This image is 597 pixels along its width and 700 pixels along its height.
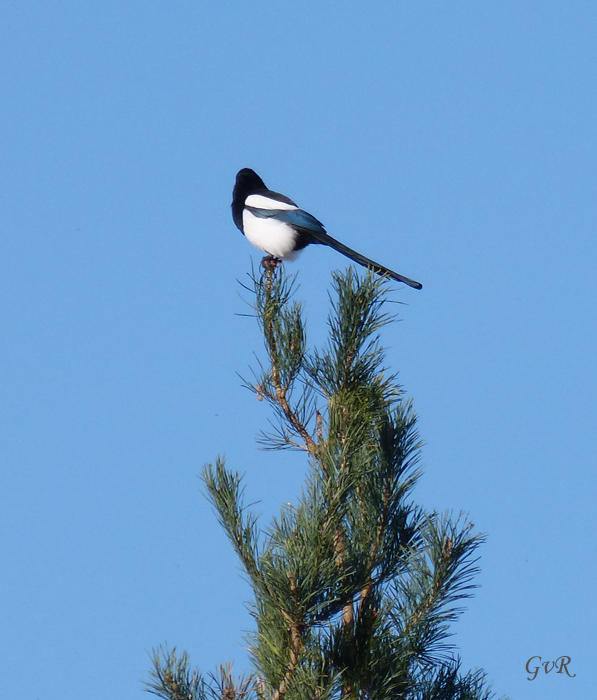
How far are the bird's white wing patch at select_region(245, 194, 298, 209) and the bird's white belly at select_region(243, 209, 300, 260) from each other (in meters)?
0.11

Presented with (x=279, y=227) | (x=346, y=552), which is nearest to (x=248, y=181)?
(x=279, y=227)

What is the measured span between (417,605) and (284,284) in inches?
34.8

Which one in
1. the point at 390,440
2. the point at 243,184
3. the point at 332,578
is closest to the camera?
the point at 332,578

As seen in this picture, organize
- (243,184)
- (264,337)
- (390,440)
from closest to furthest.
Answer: (390,440)
(264,337)
(243,184)

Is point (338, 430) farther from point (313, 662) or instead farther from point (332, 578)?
point (313, 662)

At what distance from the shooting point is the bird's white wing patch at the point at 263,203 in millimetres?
4652

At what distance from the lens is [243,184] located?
530 centimetres

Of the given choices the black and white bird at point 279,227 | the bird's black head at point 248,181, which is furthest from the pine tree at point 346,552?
the bird's black head at point 248,181

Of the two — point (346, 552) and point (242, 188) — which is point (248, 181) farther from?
point (346, 552)

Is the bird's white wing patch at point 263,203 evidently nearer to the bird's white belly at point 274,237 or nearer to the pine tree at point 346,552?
the bird's white belly at point 274,237

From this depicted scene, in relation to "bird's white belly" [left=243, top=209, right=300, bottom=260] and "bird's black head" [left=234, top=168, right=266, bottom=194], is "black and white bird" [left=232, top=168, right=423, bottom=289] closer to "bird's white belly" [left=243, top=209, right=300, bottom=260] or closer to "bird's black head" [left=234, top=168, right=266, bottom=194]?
"bird's white belly" [left=243, top=209, right=300, bottom=260]

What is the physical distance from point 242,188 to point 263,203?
0.51 metres

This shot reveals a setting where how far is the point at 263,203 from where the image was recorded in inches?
188

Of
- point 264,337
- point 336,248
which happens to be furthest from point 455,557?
point 336,248
